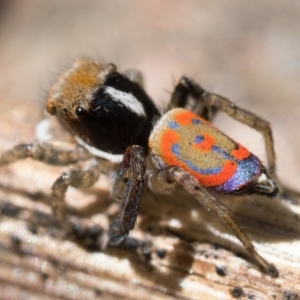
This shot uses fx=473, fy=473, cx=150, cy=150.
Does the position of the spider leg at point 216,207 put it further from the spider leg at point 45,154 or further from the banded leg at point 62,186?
the spider leg at point 45,154

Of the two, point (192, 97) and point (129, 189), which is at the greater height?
point (192, 97)

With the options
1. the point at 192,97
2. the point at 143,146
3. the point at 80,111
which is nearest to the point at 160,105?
the point at 192,97

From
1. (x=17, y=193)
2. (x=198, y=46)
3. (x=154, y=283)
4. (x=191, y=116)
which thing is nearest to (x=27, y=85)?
(x=198, y=46)

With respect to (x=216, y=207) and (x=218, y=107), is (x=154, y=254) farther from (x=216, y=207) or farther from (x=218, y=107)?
(x=218, y=107)

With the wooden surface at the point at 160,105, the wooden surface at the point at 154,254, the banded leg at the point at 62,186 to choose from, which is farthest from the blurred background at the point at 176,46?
the banded leg at the point at 62,186

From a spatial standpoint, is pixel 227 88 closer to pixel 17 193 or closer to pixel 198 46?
pixel 198 46

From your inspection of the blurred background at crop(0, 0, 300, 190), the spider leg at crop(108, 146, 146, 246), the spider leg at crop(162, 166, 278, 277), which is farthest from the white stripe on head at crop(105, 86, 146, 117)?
the blurred background at crop(0, 0, 300, 190)

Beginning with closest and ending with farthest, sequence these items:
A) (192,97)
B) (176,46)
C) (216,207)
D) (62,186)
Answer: (216,207) < (62,186) < (192,97) < (176,46)

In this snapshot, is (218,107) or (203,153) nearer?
(203,153)
